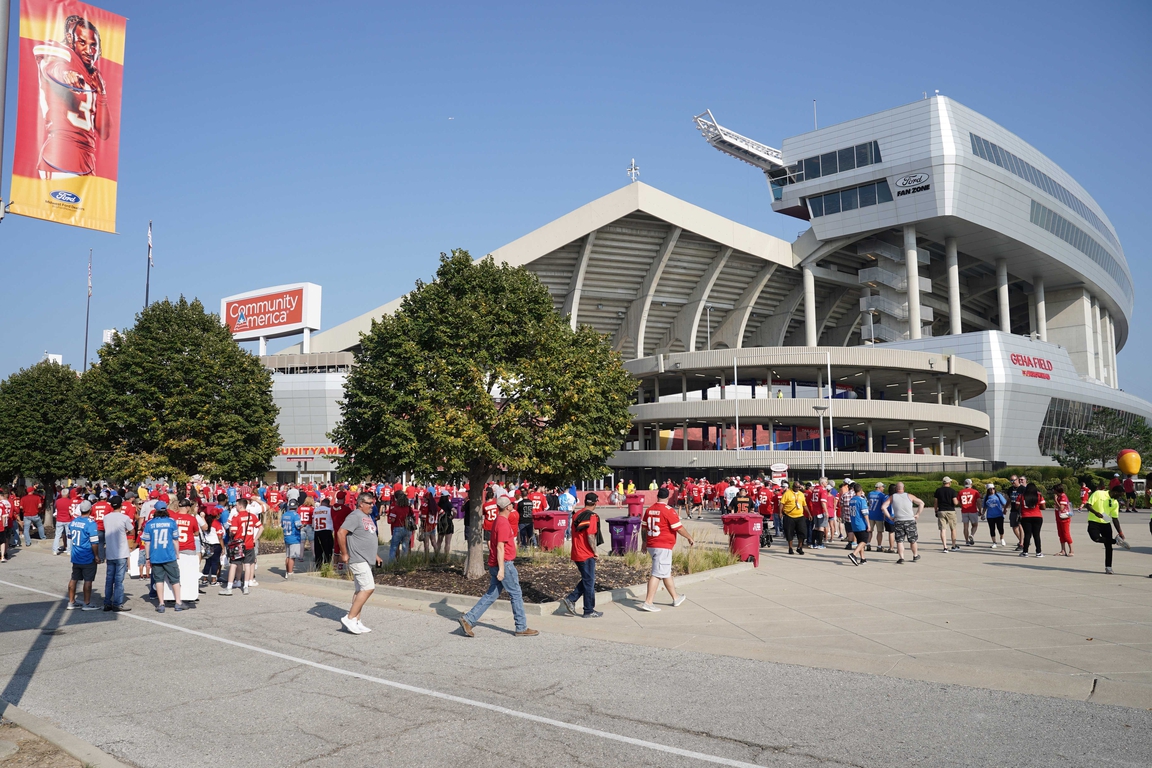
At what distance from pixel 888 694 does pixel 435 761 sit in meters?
4.07

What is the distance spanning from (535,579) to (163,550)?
6245mm

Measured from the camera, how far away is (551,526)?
1970 cm

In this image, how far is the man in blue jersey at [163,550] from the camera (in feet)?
39.5

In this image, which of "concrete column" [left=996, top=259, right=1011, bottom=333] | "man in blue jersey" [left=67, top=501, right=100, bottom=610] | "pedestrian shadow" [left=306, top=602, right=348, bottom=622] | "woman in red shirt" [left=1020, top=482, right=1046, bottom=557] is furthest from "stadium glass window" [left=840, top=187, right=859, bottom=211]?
"man in blue jersey" [left=67, top=501, right=100, bottom=610]

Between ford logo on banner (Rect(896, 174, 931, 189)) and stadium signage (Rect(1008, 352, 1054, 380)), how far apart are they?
15.9 metres

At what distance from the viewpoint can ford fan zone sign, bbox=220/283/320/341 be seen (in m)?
67.9

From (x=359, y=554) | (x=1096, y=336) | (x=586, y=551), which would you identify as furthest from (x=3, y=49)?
(x=1096, y=336)

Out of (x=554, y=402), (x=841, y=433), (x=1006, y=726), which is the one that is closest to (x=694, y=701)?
(x=1006, y=726)

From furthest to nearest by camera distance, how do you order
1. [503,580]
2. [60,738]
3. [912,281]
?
1. [912,281]
2. [503,580]
3. [60,738]

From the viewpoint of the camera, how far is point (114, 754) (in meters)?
5.70

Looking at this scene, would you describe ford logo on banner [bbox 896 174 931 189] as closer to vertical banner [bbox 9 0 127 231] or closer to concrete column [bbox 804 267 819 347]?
concrete column [bbox 804 267 819 347]

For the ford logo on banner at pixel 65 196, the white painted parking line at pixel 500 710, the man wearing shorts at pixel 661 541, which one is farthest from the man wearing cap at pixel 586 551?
the ford logo on banner at pixel 65 196

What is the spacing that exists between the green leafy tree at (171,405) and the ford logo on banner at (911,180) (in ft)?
177

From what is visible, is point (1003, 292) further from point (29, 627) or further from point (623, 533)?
point (29, 627)
